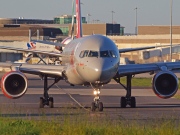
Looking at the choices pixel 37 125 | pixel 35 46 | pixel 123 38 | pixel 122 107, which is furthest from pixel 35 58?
pixel 37 125

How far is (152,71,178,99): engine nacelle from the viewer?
102ft

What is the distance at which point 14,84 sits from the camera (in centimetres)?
3058

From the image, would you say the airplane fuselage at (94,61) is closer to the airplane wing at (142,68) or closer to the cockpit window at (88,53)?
the cockpit window at (88,53)

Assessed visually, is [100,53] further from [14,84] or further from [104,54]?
[14,84]

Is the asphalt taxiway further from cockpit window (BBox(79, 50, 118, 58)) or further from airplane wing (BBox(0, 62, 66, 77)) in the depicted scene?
cockpit window (BBox(79, 50, 118, 58))

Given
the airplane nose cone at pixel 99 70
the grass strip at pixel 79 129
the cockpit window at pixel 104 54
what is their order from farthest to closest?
1. the cockpit window at pixel 104 54
2. the airplane nose cone at pixel 99 70
3. the grass strip at pixel 79 129

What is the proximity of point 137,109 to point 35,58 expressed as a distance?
2925 inches

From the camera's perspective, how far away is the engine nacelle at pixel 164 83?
3119 centimetres

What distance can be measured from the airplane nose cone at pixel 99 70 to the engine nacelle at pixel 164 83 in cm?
313

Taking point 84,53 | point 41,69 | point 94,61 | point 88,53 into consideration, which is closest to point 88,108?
point 84,53

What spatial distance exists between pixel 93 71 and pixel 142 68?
4343 millimetres

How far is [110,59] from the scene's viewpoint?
28.6 meters

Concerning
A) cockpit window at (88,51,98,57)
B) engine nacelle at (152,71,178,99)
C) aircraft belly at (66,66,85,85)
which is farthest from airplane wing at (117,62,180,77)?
cockpit window at (88,51,98,57)

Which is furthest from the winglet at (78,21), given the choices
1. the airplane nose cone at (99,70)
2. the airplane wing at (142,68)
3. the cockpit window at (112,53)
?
the airplane nose cone at (99,70)
